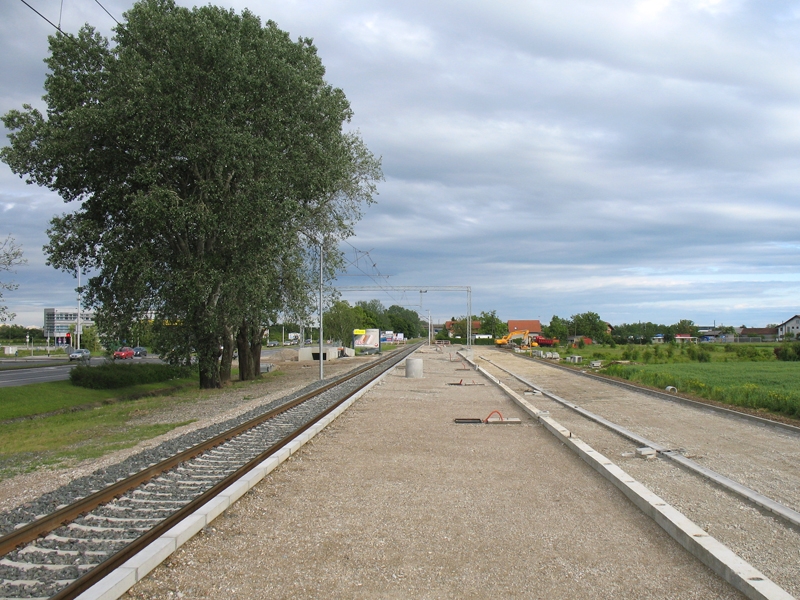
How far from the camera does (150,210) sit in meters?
20.3

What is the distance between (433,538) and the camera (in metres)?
6.04

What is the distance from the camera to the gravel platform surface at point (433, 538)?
4.88m

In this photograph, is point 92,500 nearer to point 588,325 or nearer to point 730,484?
point 730,484

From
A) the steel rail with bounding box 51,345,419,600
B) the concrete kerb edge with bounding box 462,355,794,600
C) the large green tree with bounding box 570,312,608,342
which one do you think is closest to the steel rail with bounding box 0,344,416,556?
the steel rail with bounding box 51,345,419,600

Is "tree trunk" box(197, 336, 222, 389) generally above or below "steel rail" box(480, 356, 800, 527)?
above

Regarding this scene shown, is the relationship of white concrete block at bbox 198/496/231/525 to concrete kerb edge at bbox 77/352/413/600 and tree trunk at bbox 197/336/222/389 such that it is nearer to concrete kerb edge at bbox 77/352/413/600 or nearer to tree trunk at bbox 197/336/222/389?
concrete kerb edge at bbox 77/352/413/600

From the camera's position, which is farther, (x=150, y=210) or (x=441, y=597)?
(x=150, y=210)

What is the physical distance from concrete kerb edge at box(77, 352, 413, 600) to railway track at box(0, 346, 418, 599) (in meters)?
0.22

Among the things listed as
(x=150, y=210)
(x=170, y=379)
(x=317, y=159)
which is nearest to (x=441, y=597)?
(x=150, y=210)

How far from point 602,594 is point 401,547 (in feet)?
6.03

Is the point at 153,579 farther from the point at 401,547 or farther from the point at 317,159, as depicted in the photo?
the point at 317,159

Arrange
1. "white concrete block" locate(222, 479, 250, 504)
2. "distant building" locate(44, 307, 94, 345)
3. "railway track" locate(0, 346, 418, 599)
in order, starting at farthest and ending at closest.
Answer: "distant building" locate(44, 307, 94, 345), "white concrete block" locate(222, 479, 250, 504), "railway track" locate(0, 346, 418, 599)

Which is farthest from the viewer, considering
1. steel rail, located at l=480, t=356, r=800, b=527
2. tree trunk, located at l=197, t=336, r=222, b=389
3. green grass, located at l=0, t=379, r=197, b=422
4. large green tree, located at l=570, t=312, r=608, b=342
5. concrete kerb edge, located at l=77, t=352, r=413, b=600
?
large green tree, located at l=570, t=312, r=608, b=342

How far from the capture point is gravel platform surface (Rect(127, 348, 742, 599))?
488 cm
